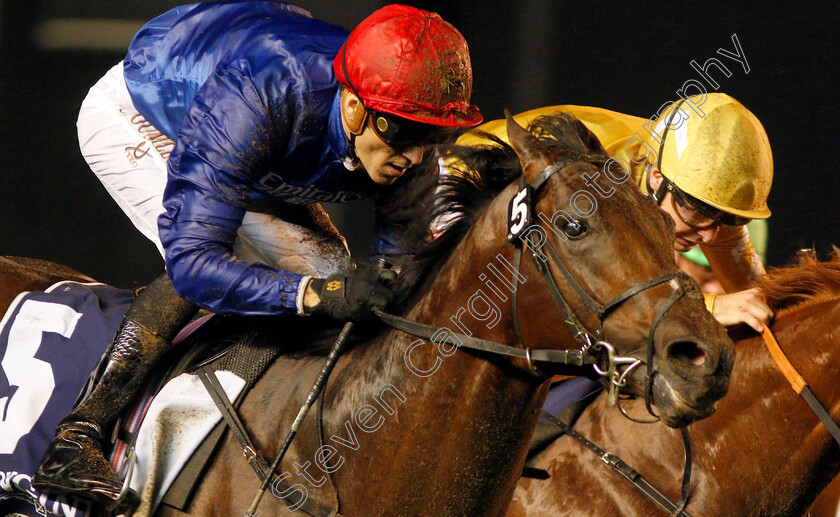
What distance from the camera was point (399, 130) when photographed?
68.4 inches

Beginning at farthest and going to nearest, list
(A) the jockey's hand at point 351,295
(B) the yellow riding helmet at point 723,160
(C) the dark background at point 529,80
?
(C) the dark background at point 529,80, (B) the yellow riding helmet at point 723,160, (A) the jockey's hand at point 351,295

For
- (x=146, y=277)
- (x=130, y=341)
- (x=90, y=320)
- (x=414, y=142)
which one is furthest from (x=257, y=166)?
(x=146, y=277)

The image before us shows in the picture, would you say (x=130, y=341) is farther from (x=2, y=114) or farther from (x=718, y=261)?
(x=2, y=114)

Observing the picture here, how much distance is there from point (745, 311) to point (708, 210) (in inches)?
19.6

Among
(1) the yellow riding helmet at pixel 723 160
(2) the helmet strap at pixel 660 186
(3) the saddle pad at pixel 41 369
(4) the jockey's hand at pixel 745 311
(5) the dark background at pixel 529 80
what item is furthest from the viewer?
(5) the dark background at pixel 529 80

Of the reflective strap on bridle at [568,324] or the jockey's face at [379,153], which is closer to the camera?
the reflective strap on bridle at [568,324]

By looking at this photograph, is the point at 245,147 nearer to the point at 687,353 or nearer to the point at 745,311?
the point at 687,353

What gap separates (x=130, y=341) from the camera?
1907mm

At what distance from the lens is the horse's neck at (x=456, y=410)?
1.57 meters

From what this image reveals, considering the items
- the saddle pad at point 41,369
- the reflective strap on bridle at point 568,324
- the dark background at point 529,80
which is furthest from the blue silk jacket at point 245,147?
the dark background at point 529,80

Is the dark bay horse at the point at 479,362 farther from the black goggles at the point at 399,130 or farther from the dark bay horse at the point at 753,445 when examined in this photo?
the dark bay horse at the point at 753,445

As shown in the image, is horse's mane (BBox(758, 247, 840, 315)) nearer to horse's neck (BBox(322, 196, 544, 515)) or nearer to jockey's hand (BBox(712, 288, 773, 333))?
jockey's hand (BBox(712, 288, 773, 333))

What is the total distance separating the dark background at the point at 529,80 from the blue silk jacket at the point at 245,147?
7.18 ft

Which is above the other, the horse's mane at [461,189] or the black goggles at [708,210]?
the horse's mane at [461,189]
